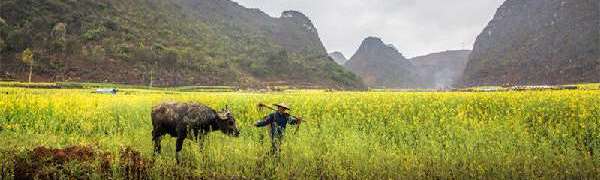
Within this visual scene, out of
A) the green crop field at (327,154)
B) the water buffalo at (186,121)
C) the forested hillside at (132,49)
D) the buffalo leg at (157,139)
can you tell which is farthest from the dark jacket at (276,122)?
the forested hillside at (132,49)

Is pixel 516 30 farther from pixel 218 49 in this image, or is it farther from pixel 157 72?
pixel 157 72

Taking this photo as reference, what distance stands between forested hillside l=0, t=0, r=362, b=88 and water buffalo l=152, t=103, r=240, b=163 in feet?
166

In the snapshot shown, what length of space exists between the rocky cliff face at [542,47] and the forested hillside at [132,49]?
141 feet

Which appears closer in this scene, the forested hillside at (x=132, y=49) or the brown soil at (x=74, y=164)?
the brown soil at (x=74, y=164)

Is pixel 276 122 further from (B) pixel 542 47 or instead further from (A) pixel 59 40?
(B) pixel 542 47

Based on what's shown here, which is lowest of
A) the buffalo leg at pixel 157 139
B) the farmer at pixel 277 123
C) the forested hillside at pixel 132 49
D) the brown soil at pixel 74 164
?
the brown soil at pixel 74 164

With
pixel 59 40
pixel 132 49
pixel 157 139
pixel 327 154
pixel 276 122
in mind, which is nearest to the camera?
pixel 327 154

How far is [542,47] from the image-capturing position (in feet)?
393

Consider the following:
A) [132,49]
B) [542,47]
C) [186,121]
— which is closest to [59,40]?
[132,49]

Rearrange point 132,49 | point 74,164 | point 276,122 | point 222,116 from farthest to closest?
point 132,49 < point 222,116 < point 276,122 < point 74,164

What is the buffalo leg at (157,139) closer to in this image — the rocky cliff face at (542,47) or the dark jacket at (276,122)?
the dark jacket at (276,122)

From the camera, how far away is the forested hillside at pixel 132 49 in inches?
2336

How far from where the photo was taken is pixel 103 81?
193 ft

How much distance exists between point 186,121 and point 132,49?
63.9 m
